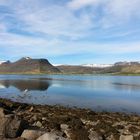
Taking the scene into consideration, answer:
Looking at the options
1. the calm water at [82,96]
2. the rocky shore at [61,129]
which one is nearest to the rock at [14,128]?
the rocky shore at [61,129]

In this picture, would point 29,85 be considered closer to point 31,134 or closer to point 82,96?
point 82,96

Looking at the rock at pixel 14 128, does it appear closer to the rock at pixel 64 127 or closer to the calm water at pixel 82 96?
the rock at pixel 64 127

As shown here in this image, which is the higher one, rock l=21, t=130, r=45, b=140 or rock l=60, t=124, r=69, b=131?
rock l=21, t=130, r=45, b=140

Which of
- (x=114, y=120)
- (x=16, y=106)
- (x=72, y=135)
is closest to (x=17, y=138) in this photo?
(x=72, y=135)

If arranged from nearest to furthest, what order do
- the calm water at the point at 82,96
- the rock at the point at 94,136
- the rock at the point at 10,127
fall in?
1. the rock at the point at 10,127
2. the rock at the point at 94,136
3. the calm water at the point at 82,96

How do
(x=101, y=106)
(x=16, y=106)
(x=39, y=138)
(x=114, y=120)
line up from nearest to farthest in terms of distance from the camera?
(x=39, y=138)
(x=114, y=120)
(x=16, y=106)
(x=101, y=106)

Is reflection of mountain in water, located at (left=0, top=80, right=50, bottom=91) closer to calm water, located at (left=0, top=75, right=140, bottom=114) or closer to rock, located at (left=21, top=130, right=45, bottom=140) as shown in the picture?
calm water, located at (left=0, top=75, right=140, bottom=114)

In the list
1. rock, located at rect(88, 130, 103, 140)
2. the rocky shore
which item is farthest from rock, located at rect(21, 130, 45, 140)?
rock, located at rect(88, 130, 103, 140)

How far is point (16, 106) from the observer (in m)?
31.4

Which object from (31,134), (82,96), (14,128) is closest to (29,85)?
(82,96)

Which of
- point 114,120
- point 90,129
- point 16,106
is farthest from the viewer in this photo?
point 16,106

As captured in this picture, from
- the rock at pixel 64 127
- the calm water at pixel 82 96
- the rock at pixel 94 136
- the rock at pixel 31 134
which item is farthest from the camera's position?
the calm water at pixel 82 96

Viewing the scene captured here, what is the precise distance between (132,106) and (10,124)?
76.7ft

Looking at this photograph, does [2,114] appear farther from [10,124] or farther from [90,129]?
[90,129]
